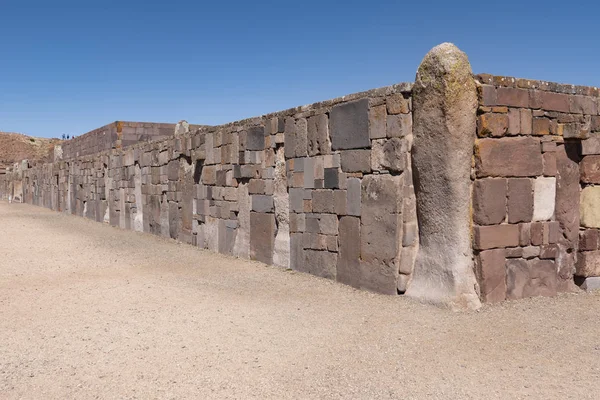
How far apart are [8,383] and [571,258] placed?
575 centimetres

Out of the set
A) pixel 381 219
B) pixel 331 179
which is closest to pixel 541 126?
pixel 381 219

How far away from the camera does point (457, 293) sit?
17.2ft

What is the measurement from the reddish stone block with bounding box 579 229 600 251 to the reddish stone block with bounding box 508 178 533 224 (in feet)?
3.03

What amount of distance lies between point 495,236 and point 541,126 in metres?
1.36

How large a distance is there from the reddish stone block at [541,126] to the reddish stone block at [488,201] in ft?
2.48

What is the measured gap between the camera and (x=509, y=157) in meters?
5.55

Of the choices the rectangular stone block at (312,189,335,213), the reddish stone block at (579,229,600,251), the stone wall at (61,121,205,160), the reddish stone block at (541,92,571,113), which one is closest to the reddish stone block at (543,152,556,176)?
the reddish stone block at (541,92,571,113)

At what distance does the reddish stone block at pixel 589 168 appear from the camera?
20.1ft

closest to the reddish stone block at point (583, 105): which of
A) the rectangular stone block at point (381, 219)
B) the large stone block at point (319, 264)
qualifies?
the rectangular stone block at point (381, 219)

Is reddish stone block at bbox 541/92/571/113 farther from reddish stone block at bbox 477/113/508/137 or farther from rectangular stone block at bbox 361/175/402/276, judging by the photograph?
rectangular stone block at bbox 361/175/402/276

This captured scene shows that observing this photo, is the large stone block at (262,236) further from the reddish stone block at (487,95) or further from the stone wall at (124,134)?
the stone wall at (124,134)

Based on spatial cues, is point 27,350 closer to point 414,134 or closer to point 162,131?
point 414,134

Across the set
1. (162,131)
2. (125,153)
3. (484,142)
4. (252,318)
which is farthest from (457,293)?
(162,131)

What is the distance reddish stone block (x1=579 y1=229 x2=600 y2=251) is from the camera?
617 cm
